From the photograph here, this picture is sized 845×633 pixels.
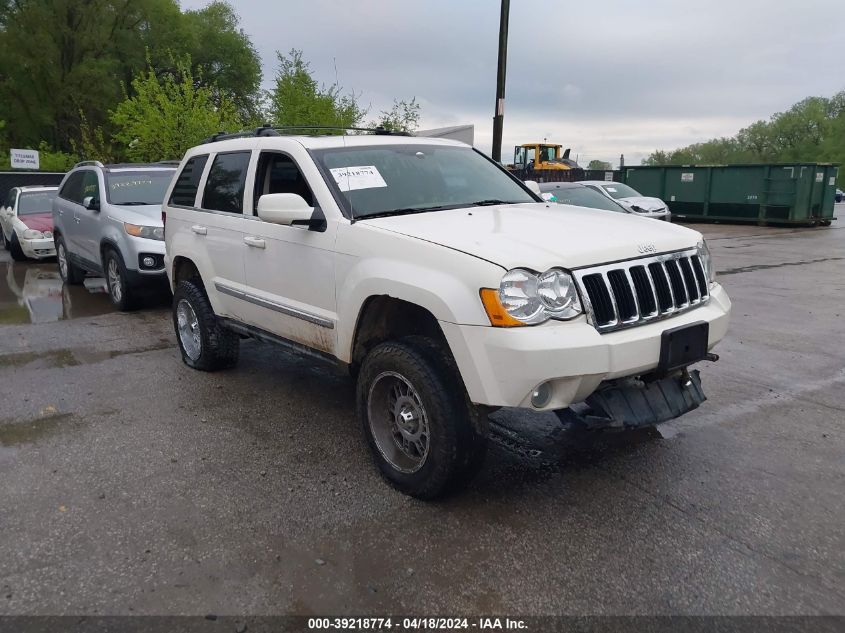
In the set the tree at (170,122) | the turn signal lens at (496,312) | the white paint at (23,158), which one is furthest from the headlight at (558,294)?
the white paint at (23,158)

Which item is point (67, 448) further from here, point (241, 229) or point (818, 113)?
point (818, 113)

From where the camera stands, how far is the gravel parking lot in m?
2.87

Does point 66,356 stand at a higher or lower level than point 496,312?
lower

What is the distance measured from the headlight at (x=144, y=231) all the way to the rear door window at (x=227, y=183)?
3131mm

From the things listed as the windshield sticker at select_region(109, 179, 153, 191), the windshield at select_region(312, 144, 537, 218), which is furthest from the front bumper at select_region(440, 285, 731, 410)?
the windshield sticker at select_region(109, 179, 153, 191)

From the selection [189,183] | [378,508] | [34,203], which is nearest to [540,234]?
[378,508]

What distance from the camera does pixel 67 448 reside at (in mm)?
4379

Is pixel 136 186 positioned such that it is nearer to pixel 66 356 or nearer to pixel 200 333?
pixel 66 356

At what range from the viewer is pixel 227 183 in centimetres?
536

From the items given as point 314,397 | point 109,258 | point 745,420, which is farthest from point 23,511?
point 109,258

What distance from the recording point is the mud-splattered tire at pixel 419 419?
3371mm

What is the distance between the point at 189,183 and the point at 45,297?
560 cm

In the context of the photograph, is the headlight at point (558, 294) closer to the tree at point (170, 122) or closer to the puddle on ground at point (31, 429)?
the puddle on ground at point (31, 429)

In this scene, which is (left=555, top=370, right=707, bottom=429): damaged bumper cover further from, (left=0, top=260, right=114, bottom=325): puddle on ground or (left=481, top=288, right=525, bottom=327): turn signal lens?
(left=0, top=260, right=114, bottom=325): puddle on ground
